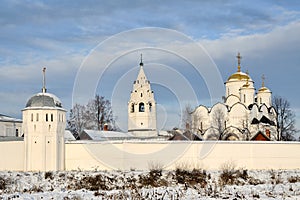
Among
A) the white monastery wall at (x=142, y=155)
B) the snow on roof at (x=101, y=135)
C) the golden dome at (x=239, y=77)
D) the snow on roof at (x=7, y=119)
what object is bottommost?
the white monastery wall at (x=142, y=155)

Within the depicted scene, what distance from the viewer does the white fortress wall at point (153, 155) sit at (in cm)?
2661

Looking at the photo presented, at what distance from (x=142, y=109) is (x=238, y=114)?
9607 millimetres

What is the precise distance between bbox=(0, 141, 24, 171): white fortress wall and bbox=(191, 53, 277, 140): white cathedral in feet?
64.7

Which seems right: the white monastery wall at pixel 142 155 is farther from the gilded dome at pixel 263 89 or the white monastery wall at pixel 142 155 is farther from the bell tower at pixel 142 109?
the gilded dome at pixel 263 89

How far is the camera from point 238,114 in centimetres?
4575

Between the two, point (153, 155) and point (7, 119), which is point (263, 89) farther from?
point (7, 119)

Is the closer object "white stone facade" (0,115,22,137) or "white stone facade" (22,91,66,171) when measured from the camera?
"white stone facade" (22,91,66,171)

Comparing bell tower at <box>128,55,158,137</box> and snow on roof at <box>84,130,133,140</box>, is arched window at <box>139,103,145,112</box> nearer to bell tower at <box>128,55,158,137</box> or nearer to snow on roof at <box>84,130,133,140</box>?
bell tower at <box>128,55,158,137</box>

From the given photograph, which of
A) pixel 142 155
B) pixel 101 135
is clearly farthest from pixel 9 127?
pixel 142 155

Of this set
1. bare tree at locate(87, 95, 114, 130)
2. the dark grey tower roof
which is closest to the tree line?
bare tree at locate(87, 95, 114, 130)

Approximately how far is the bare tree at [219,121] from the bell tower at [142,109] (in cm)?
598

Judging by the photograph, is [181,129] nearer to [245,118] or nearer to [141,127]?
[141,127]

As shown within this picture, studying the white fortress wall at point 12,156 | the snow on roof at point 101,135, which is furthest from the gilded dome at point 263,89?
the white fortress wall at point 12,156

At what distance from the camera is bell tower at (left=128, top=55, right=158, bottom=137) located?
142 feet
